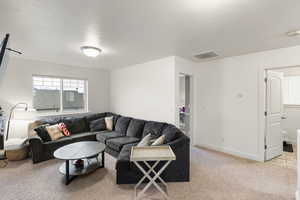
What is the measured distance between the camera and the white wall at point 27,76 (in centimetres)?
379

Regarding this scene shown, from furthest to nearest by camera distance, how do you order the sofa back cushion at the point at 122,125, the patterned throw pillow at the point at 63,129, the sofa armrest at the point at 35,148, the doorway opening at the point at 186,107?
the doorway opening at the point at 186,107 < the sofa back cushion at the point at 122,125 < the patterned throw pillow at the point at 63,129 < the sofa armrest at the point at 35,148

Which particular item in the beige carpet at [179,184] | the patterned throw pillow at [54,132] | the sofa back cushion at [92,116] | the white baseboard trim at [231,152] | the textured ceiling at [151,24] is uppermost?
the textured ceiling at [151,24]

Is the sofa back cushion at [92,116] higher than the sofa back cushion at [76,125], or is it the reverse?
the sofa back cushion at [92,116]

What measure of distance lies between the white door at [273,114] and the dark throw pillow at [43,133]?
4960 mm

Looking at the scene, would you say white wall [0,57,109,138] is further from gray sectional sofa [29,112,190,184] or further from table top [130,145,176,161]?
table top [130,145,176,161]

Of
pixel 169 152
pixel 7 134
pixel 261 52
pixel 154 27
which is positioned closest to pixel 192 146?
pixel 169 152

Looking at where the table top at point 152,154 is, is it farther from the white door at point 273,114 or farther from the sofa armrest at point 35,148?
the white door at point 273,114

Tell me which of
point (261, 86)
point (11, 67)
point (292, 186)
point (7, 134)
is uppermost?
point (11, 67)

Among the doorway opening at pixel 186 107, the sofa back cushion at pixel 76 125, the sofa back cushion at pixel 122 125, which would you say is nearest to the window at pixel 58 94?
the sofa back cushion at pixel 76 125

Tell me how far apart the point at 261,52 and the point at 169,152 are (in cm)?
304

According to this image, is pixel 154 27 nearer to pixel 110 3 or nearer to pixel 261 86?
pixel 110 3

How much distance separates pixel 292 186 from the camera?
241cm

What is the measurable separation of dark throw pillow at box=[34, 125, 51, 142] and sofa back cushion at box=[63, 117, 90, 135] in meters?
0.65

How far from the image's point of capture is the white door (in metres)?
3.40
